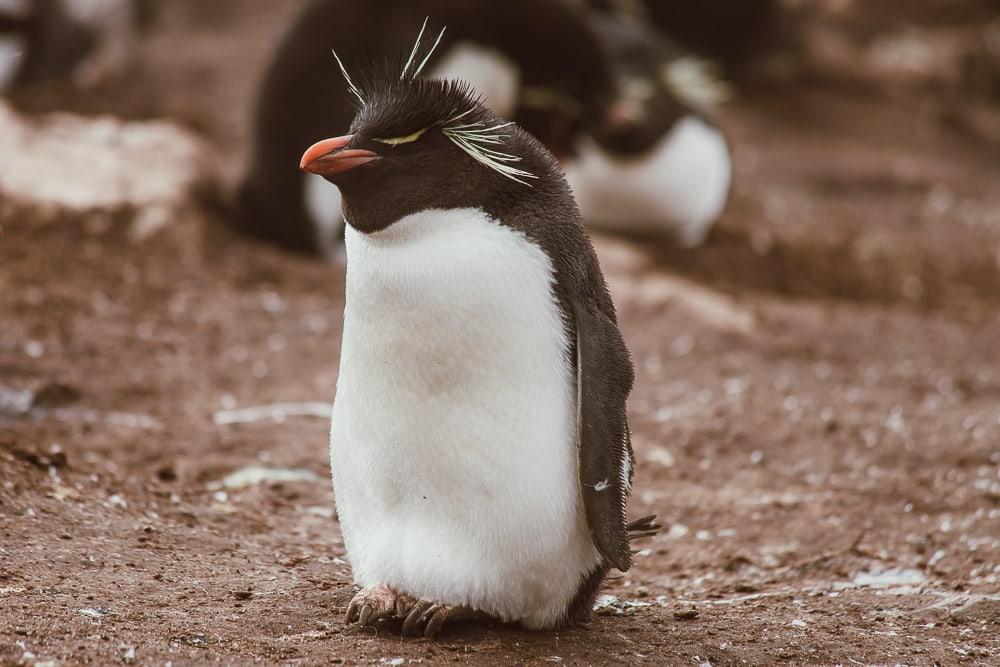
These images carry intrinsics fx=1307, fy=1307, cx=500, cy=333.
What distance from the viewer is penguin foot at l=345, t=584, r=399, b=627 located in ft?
8.45

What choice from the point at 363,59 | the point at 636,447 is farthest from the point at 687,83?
the point at 636,447

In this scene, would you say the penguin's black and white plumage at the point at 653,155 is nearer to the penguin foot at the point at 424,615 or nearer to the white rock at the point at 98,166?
the white rock at the point at 98,166

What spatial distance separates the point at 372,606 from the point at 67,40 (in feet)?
21.5

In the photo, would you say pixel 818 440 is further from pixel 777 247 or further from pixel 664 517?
pixel 777 247

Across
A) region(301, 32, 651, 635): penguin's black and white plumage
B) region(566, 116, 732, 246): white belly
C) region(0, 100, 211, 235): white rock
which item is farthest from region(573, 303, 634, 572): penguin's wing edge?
region(566, 116, 732, 246): white belly

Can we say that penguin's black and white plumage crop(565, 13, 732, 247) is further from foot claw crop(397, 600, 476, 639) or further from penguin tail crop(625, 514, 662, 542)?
foot claw crop(397, 600, 476, 639)

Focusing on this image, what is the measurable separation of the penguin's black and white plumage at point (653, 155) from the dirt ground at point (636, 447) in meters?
0.30

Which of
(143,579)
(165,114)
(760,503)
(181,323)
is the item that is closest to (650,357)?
(760,503)

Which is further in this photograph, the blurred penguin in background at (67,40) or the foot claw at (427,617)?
the blurred penguin in background at (67,40)

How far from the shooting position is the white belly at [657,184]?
715cm

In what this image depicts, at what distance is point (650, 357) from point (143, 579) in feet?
9.31

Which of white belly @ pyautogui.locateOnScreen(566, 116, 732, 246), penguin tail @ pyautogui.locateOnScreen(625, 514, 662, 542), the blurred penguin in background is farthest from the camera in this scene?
the blurred penguin in background

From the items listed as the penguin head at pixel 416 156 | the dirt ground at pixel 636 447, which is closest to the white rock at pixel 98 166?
the dirt ground at pixel 636 447

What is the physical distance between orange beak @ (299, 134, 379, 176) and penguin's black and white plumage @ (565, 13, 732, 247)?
439cm
